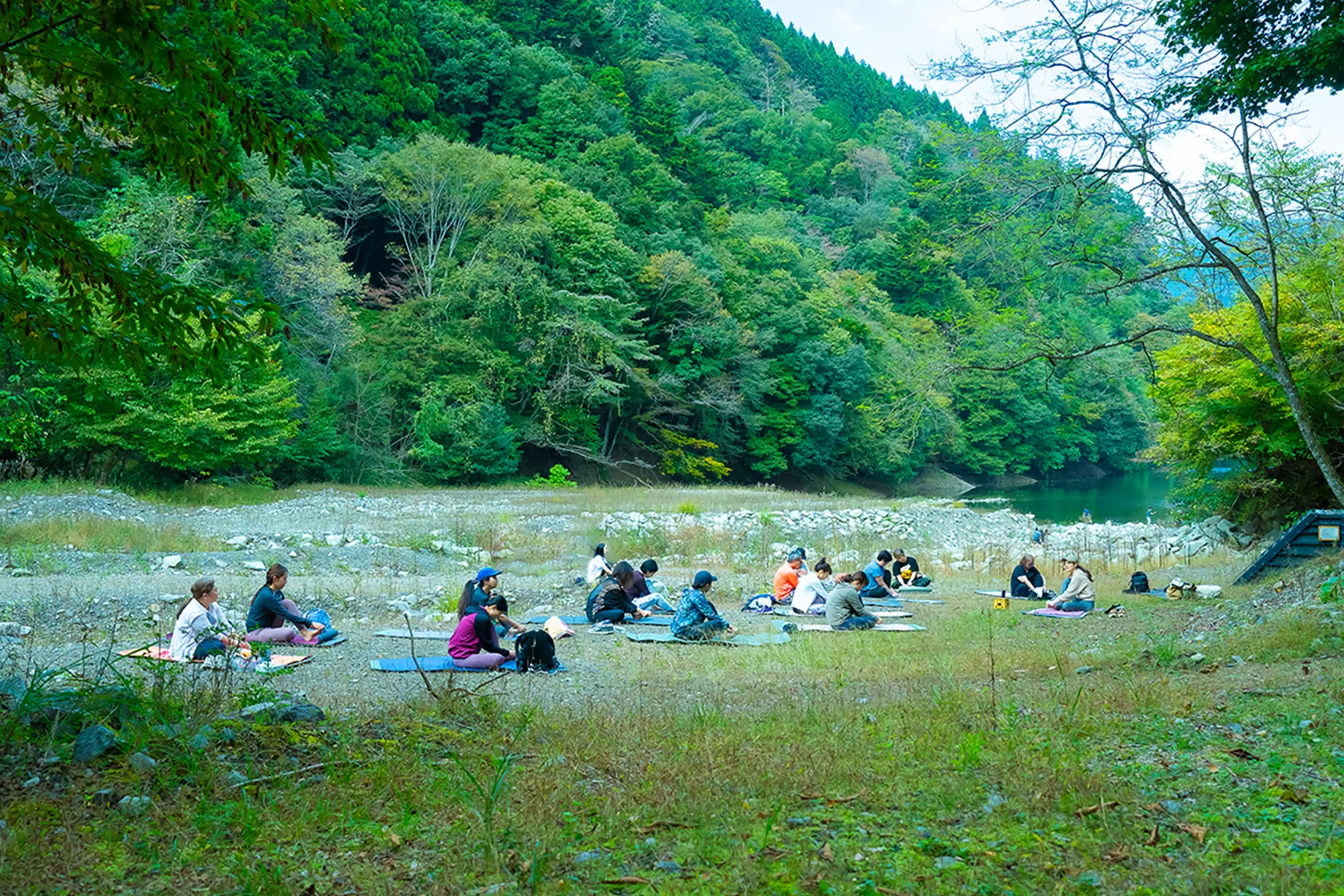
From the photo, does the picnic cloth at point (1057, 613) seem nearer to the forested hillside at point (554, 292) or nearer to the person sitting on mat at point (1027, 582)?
the person sitting on mat at point (1027, 582)

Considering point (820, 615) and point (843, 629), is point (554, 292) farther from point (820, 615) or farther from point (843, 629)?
point (843, 629)

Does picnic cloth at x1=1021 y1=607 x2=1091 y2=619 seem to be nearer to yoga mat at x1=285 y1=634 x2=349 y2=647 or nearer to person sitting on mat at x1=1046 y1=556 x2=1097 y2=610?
person sitting on mat at x1=1046 y1=556 x2=1097 y2=610

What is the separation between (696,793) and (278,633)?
7012 mm

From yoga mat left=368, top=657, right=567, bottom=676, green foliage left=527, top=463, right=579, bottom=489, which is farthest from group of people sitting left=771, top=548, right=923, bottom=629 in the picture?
green foliage left=527, top=463, right=579, bottom=489

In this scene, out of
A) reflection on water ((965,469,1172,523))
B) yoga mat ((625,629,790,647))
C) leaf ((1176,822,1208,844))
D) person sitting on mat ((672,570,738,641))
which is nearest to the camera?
leaf ((1176,822,1208,844))

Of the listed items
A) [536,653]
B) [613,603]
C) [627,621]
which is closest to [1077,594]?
[627,621]

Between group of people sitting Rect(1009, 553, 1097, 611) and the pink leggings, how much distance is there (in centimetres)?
1061

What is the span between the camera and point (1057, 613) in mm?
13508

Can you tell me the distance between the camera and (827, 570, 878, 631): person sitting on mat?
12.4 metres

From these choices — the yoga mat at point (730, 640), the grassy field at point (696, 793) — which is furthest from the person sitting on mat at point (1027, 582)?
the grassy field at point (696, 793)

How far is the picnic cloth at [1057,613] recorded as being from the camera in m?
13.3

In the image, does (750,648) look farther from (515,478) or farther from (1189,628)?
(515,478)

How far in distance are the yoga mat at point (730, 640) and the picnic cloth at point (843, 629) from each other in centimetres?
26

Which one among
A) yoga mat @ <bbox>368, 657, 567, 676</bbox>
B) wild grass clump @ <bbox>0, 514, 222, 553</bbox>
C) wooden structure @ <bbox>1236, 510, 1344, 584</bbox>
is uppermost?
wooden structure @ <bbox>1236, 510, 1344, 584</bbox>
